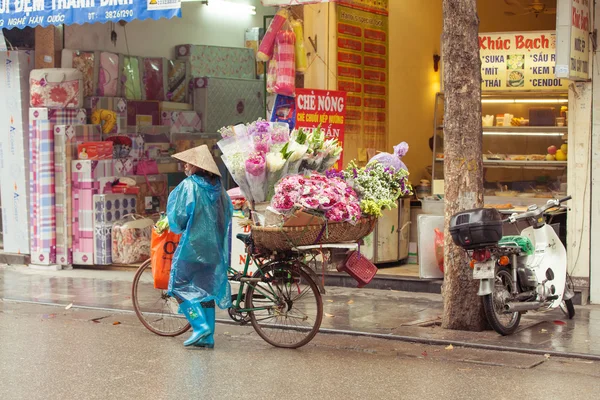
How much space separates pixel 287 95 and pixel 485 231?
366cm

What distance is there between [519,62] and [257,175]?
4377 mm

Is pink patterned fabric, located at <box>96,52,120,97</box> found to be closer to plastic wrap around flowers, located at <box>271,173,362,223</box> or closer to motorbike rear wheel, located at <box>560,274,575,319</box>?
plastic wrap around flowers, located at <box>271,173,362,223</box>

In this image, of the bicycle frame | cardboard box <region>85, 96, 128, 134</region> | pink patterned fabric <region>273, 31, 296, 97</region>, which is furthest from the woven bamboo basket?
cardboard box <region>85, 96, 128, 134</region>

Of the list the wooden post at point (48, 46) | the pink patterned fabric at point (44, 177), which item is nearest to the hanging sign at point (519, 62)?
the pink patterned fabric at point (44, 177)

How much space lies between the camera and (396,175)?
832 centimetres

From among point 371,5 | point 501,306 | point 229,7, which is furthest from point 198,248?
point 229,7

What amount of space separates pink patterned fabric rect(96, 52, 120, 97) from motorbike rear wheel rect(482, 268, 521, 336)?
680 centimetres

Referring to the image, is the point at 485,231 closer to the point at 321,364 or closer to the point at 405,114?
the point at 321,364

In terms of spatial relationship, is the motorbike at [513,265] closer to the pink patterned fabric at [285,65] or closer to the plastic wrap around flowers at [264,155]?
the plastic wrap around flowers at [264,155]

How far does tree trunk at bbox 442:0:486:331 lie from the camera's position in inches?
340

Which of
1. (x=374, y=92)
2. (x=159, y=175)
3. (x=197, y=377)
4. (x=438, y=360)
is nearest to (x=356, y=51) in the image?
(x=374, y=92)

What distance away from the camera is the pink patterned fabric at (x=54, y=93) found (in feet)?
39.9

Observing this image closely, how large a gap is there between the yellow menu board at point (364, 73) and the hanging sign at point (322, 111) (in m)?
0.52

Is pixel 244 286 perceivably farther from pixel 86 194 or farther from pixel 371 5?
pixel 371 5
